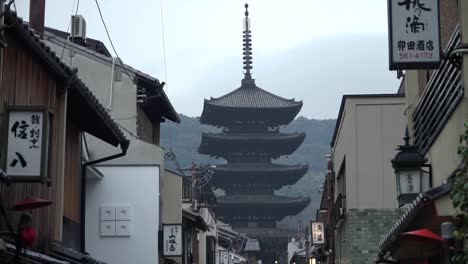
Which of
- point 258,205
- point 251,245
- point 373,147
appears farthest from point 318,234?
point 258,205

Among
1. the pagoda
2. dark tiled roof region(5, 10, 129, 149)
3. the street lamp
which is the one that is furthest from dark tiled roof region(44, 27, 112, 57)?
the pagoda

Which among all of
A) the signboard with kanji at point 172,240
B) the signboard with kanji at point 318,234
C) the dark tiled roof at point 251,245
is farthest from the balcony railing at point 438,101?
the dark tiled roof at point 251,245

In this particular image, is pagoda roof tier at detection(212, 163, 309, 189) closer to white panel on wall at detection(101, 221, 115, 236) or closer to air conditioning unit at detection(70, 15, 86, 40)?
air conditioning unit at detection(70, 15, 86, 40)

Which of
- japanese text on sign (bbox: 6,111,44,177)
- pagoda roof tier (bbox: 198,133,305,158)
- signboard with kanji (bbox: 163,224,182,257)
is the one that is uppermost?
pagoda roof tier (bbox: 198,133,305,158)

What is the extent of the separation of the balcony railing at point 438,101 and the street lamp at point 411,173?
1.05 feet

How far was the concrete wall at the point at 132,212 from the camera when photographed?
22542mm

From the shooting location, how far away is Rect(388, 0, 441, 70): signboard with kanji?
11.4 metres

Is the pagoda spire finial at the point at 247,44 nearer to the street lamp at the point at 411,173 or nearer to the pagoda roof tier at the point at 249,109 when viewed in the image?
the pagoda roof tier at the point at 249,109

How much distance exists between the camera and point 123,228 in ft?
74.5

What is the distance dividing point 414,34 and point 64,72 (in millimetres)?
5290

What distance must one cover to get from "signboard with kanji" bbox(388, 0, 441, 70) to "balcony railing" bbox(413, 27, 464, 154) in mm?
246

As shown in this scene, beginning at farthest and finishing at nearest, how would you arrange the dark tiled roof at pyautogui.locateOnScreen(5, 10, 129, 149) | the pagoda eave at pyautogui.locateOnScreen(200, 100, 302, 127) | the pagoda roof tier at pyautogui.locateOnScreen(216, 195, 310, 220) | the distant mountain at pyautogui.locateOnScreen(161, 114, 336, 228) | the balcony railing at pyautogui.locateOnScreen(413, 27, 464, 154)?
the distant mountain at pyautogui.locateOnScreen(161, 114, 336, 228) → the pagoda roof tier at pyautogui.locateOnScreen(216, 195, 310, 220) → the pagoda eave at pyautogui.locateOnScreen(200, 100, 302, 127) → the dark tiled roof at pyautogui.locateOnScreen(5, 10, 129, 149) → the balcony railing at pyautogui.locateOnScreen(413, 27, 464, 154)

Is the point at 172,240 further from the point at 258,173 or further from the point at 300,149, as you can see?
the point at 300,149

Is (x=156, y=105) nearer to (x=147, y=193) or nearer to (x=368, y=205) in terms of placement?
(x=147, y=193)
